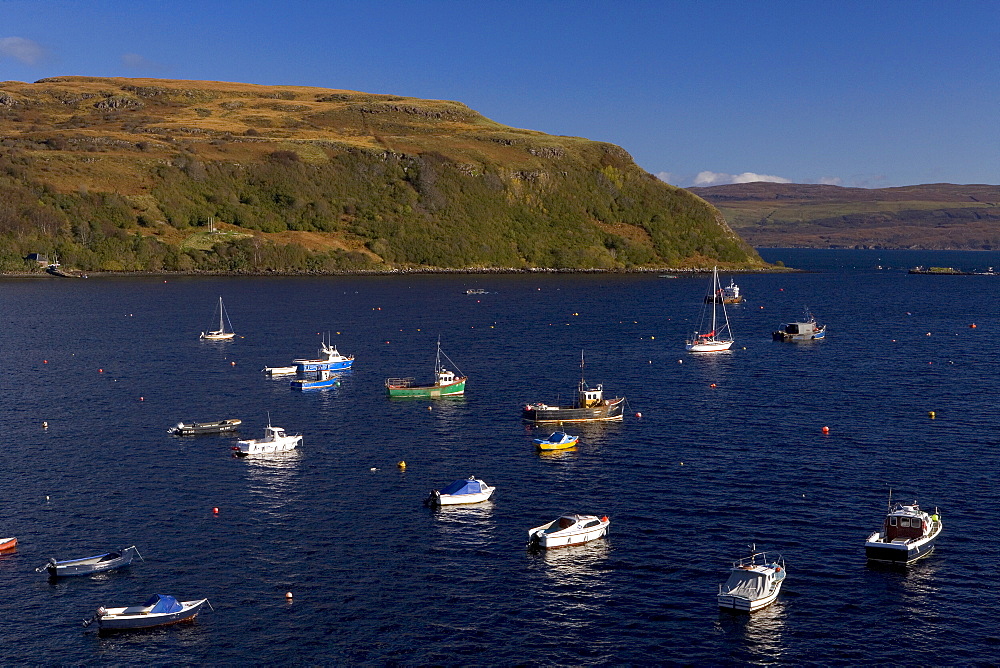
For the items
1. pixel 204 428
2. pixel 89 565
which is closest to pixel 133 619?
pixel 89 565

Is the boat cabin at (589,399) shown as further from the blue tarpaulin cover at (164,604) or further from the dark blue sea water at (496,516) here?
the blue tarpaulin cover at (164,604)

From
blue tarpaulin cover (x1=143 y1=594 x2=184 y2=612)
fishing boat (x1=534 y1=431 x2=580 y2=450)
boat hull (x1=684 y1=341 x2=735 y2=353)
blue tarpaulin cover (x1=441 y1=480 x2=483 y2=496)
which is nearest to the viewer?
blue tarpaulin cover (x1=143 y1=594 x2=184 y2=612)

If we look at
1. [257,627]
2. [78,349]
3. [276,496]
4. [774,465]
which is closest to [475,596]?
[257,627]

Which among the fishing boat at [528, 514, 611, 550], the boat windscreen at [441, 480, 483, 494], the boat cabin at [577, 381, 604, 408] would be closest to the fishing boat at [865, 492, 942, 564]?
the fishing boat at [528, 514, 611, 550]

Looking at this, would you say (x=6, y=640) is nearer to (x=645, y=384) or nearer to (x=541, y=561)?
(x=541, y=561)

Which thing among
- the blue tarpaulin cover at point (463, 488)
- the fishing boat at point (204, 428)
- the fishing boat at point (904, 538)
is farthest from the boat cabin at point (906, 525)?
the fishing boat at point (204, 428)

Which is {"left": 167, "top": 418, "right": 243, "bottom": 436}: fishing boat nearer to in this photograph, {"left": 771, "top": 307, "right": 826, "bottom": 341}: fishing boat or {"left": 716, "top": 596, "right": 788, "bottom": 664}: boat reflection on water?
{"left": 716, "top": 596, "right": 788, "bottom": 664}: boat reflection on water

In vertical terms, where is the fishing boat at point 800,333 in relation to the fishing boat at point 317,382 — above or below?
above
